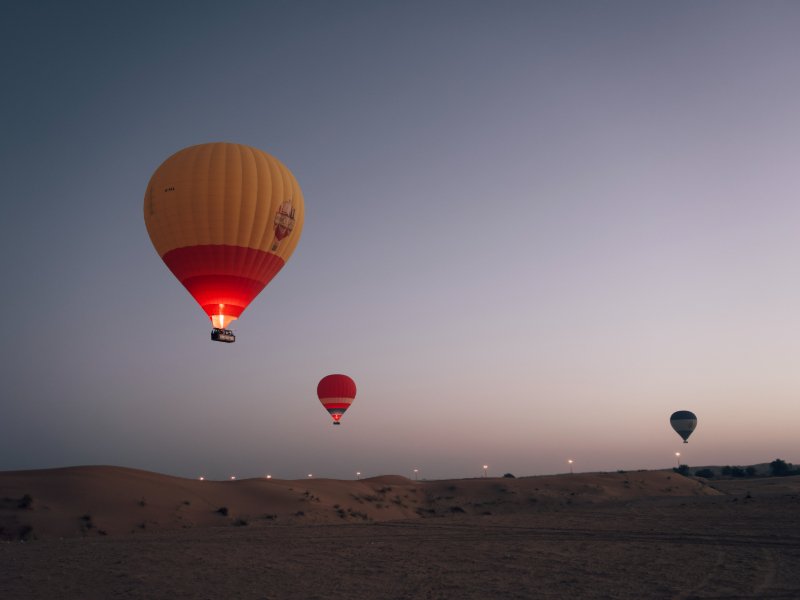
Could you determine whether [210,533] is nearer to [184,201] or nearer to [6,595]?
[6,595]

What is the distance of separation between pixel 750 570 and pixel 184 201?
24.0m

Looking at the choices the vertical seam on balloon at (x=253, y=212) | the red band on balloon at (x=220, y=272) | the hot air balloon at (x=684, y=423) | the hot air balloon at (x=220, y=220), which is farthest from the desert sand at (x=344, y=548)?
the hot air balloon at (x=684, y=423)

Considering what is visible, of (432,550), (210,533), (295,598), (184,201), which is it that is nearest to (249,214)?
(184,201)

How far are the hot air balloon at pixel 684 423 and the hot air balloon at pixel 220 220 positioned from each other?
2520 inches

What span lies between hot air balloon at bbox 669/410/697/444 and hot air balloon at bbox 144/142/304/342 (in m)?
64.0

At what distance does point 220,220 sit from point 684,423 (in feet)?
220

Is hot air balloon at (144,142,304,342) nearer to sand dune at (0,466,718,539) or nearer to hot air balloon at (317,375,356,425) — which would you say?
sand dune at (0,466,718,539)

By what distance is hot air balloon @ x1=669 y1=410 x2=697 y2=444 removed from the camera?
73.6m

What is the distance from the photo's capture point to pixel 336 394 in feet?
169

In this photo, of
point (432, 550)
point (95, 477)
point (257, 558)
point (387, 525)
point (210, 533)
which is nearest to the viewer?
point (257, 558)

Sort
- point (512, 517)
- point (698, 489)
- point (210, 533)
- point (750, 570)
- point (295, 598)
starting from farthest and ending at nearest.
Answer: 1. point (698, 489)
2. point (512, 517)
3. point (210, 533)
4. point (750, 570)
5. point (295, 598)

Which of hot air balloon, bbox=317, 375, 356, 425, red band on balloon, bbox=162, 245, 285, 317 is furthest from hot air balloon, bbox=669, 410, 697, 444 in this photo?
red band on balloon, bbox=162, 245, 285, 317

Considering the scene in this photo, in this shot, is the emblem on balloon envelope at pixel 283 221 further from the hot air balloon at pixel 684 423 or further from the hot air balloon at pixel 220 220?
the hot air balloon at pixel 684 423

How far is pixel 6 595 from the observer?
1284 cm
